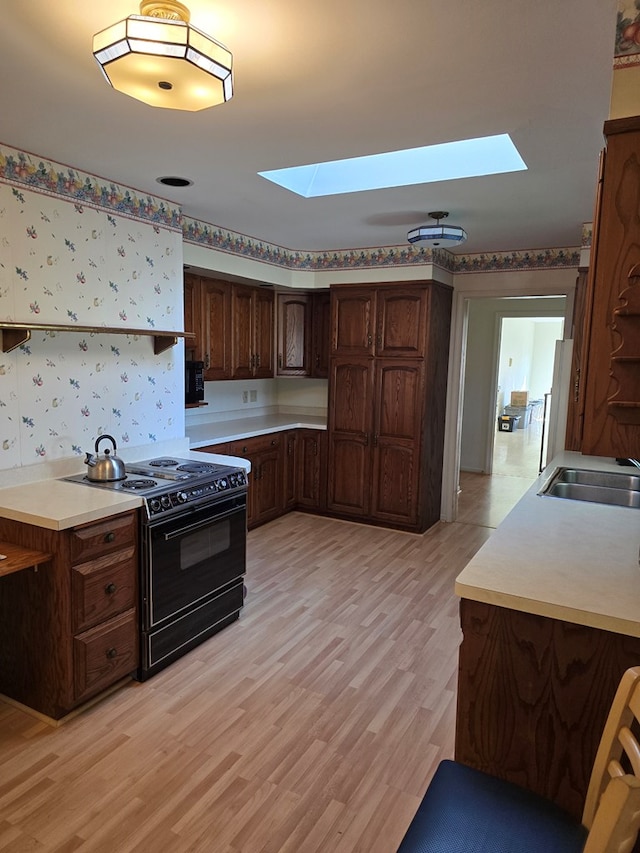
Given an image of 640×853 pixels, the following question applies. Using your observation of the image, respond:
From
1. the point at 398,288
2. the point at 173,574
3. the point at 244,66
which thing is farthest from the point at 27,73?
the point at 398,288

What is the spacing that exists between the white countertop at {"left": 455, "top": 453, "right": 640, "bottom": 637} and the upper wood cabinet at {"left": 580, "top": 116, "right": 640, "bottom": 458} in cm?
39

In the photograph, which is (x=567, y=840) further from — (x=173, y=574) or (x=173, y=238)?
(x=173, y=238)

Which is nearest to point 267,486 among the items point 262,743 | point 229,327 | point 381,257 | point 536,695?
point 229,327

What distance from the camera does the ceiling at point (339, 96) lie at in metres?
1.50

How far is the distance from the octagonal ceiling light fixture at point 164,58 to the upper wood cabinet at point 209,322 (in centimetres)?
254

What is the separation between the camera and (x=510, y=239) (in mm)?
4184

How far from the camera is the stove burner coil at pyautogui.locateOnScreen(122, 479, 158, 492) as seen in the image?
2.63 metres

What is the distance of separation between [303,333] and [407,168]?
8.37ft

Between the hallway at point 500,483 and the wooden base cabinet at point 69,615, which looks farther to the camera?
the hallway at point 500,483

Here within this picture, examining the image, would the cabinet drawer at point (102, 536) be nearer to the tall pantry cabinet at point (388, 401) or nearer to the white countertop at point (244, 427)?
the white countertop at point (244, 427)

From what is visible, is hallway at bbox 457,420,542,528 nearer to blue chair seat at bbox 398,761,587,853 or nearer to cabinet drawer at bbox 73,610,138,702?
cabinet drawer at bbox 73,610,138,702

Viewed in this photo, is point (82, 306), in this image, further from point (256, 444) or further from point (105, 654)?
point (256, 444)

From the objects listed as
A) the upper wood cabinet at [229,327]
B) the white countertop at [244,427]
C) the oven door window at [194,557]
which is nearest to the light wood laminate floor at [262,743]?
the oven door window at [194,557]

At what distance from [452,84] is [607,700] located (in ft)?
6.27
